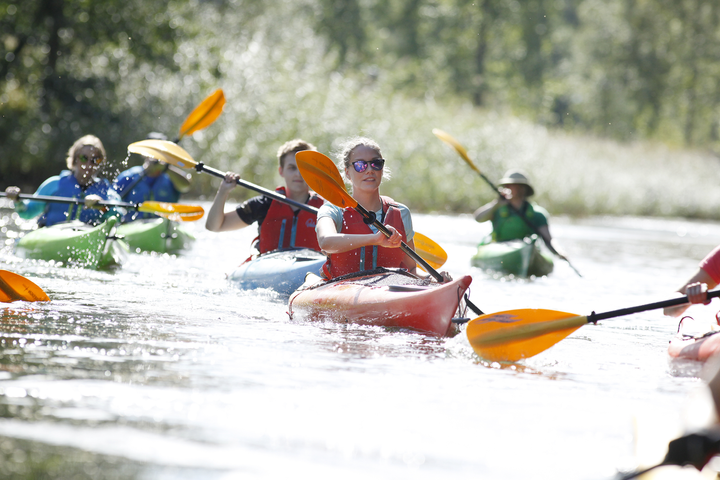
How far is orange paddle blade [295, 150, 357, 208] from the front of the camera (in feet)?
13.9

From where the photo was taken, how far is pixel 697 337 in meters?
3.63

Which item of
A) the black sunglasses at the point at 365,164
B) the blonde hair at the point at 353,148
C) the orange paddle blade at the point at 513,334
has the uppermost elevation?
the blonde hair at the point at 353,148

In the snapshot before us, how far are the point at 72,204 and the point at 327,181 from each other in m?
3.60

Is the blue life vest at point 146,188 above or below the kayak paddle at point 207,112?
below

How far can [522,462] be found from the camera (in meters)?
2.26

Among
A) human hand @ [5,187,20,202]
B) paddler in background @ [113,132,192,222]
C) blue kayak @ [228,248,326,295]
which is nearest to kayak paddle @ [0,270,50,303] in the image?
blue kayak @ [228,248,326,295]

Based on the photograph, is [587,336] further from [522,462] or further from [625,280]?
[625,280]

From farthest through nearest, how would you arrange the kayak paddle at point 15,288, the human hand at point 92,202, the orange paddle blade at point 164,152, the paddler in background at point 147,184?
the paddler in background at point 147,184 < the human hand at point 92,202 < the orange paddle blade at point 164,152 < the kayak paddle at point 15,288

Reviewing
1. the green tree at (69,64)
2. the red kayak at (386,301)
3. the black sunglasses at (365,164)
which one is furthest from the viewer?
the green tree at (69,64)

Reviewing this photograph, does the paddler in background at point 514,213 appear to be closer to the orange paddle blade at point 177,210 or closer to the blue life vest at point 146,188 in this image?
the orange paddle blade at point 177,210

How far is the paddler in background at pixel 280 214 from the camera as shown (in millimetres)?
5516

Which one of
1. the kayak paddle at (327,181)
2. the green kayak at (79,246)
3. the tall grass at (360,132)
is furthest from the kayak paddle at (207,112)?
the tall grass at (360,132)

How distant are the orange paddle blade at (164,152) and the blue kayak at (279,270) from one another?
0.98 metres

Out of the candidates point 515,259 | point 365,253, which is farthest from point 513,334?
point 515,259
